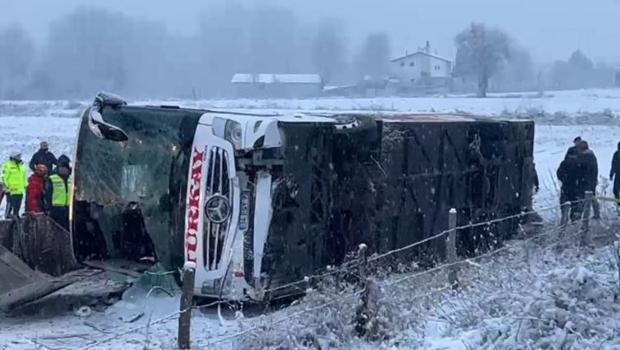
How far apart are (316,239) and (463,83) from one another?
95.3 meters

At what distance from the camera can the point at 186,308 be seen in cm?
711

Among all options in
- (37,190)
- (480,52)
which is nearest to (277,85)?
(480,52)

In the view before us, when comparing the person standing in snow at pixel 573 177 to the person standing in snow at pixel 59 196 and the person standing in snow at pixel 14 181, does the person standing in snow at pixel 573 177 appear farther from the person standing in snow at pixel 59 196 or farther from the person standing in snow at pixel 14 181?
the person standing in snow at pixel 14 181

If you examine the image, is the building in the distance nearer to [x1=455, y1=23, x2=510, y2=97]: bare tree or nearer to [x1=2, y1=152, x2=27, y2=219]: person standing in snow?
A: [x1=455, y1=23, x2=510, y2=97]: bare tree

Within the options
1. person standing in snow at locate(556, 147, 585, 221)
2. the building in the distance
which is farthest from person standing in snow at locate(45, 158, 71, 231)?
the building in the distance

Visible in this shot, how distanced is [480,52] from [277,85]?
940 inches

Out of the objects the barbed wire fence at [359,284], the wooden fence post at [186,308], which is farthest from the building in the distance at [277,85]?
the wooden fence post at [186,308]

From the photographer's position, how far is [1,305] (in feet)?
30.4

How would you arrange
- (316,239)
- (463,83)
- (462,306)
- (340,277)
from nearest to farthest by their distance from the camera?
1. (462,306)
2. (340,277)
3. (316,239)
4. (463,83)

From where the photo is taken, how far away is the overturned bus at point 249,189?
30.0 ft

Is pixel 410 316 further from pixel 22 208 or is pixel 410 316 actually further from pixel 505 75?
pixel 505 75

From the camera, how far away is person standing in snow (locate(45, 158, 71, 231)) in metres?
13.0

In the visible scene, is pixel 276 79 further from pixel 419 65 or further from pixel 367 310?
pixel 367 310

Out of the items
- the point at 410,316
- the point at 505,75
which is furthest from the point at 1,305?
the point at 505,75
